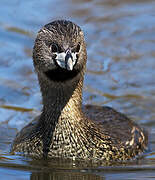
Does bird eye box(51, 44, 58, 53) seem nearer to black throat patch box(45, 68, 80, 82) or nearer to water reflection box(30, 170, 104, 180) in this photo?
black throat patch box(45, 68, 80, 82)

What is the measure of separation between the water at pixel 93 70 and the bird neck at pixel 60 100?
775mm

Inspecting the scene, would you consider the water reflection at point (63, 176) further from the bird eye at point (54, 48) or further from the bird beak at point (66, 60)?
the bird eye at point (54, 48)

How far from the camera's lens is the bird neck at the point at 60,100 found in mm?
10727

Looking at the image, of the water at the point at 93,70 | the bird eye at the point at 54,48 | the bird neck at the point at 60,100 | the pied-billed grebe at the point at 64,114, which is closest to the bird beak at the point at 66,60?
the pied-billed grebe at the point at 64,114

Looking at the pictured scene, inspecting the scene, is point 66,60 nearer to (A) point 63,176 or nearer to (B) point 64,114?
(B) point 64,114

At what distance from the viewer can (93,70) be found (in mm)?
16625

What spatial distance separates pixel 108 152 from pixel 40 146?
3.85 ft

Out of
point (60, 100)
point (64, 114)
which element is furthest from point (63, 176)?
point (60, 100)

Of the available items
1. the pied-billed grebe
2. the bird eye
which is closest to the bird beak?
the pied-billed grebe

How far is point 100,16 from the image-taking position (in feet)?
63.1

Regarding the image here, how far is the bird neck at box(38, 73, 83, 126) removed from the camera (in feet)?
35.2

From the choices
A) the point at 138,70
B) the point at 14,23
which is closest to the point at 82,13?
the point at 14,23

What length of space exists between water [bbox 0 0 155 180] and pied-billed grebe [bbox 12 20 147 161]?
26 cm

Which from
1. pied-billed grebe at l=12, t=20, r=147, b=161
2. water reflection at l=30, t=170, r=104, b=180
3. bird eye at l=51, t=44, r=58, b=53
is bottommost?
water reflection at l=30, t=170, r=104, b=180
